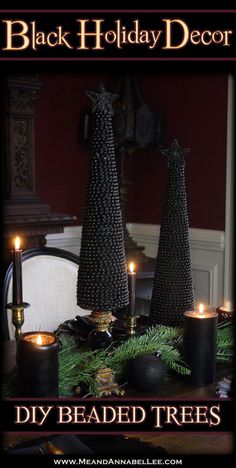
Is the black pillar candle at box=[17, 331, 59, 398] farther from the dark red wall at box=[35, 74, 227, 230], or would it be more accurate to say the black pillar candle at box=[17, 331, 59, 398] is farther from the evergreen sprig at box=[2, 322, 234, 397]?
the dark red wall at box=[35, 74, 227, 230]

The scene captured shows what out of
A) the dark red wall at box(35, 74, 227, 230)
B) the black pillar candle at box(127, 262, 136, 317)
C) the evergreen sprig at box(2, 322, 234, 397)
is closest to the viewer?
the evergreen sprig at box(2, 322, 234, 397)

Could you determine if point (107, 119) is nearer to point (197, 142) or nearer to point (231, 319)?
point (231, 319)

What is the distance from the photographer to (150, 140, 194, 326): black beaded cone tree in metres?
1.00

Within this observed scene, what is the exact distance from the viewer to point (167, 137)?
3068 millimetres

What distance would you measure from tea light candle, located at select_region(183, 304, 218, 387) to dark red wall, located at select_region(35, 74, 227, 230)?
1970mm

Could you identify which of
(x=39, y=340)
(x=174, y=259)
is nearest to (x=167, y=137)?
(x=174, y=259)

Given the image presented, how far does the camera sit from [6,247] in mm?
2330

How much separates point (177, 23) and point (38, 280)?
2.74 ft

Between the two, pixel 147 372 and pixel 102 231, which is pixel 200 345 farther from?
pixel 102 231

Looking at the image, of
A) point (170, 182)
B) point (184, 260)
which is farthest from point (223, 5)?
point (184, 260)

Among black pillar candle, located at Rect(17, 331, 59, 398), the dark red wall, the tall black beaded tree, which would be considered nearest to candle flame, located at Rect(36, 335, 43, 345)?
black pillar candle, located at Rect(17, 331, 59, 398)

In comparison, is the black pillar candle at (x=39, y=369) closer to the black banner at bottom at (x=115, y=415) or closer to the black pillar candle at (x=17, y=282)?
the black banner at bottom at (x=115, y=415)

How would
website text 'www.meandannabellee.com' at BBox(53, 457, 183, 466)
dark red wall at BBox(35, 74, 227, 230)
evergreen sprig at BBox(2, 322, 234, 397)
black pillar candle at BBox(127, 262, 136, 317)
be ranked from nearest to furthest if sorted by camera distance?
website text 'www.meandannabellee.com' at BBox(53, 457, 183, 466) → evergreen sprig at BBox(2, 322, 234, 397) → black pillar candle at BBox(127, 262, 136, 317) → dark red wall at BBox(35, 74, 227, 230)

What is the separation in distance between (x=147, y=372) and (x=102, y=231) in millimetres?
231
